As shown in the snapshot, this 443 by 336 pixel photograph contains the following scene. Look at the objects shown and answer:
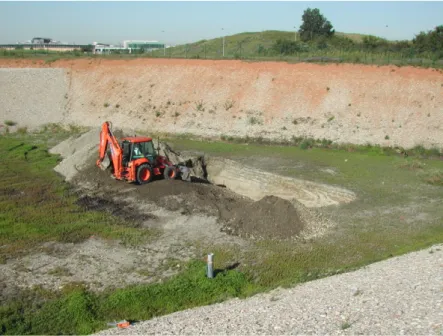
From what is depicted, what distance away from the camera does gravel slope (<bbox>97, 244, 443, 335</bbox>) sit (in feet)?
A: 34.1

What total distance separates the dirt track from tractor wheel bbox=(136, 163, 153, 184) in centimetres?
1478

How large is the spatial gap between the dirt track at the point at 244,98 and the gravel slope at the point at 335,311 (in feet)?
→ 68.7

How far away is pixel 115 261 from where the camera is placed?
48.2 feet

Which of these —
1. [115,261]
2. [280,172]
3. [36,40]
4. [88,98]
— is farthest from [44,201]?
[36,40]

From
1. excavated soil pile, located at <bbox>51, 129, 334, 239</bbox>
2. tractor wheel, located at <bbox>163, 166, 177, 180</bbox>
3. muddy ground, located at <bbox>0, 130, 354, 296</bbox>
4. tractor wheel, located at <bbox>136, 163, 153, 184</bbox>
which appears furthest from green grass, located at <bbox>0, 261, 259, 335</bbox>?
tractor wheel, located at <bbox>163, 166, 177, 180</bbox>

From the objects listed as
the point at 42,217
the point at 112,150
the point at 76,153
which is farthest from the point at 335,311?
the point at 76,153

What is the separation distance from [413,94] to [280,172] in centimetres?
1577

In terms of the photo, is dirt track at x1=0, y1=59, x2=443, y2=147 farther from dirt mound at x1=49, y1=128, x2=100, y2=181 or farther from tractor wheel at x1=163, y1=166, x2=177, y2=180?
tractor wheel at x1=163, y1=166, x2=177, y2=180

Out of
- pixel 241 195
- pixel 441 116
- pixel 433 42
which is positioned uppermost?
pixel 433 42

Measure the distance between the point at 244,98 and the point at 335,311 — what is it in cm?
2945

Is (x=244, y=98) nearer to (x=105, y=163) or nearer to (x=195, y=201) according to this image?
(x=105, y=163)

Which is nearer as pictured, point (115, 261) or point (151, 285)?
point (151, 285)

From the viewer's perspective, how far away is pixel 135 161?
70.1ft

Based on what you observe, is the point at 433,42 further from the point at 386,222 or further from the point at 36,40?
the point at 36,40
